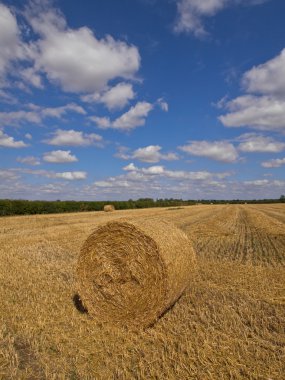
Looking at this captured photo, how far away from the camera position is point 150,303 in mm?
6254

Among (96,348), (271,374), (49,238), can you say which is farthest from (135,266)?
(49,238)

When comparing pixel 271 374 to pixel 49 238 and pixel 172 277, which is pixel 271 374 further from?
Result: pixel 49 238

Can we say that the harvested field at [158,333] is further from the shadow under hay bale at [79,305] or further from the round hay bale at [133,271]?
the round hay bale at [133,271]

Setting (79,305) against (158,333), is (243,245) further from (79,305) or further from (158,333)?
(158,333)

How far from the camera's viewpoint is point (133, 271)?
21.6 feet

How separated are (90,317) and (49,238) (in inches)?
424

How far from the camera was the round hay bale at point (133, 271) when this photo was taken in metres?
6.29

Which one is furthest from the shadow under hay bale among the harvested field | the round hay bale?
the round hay bale

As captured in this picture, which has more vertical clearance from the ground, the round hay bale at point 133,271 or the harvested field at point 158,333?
the round hay bale at point 133,271

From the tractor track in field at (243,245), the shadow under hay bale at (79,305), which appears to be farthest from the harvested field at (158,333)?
the tractor track in field at (243,245)

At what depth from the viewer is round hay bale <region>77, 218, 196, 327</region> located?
20.6ft

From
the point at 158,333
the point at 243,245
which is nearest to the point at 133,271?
the point at 158,333

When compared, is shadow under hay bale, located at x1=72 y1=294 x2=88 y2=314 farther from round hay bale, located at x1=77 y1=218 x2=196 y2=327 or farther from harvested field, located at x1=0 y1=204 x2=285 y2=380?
round hay bale, located at x1=77 y1=218 x2=196 y2=327

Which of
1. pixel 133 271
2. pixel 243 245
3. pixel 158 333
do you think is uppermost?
pixel 133 271
